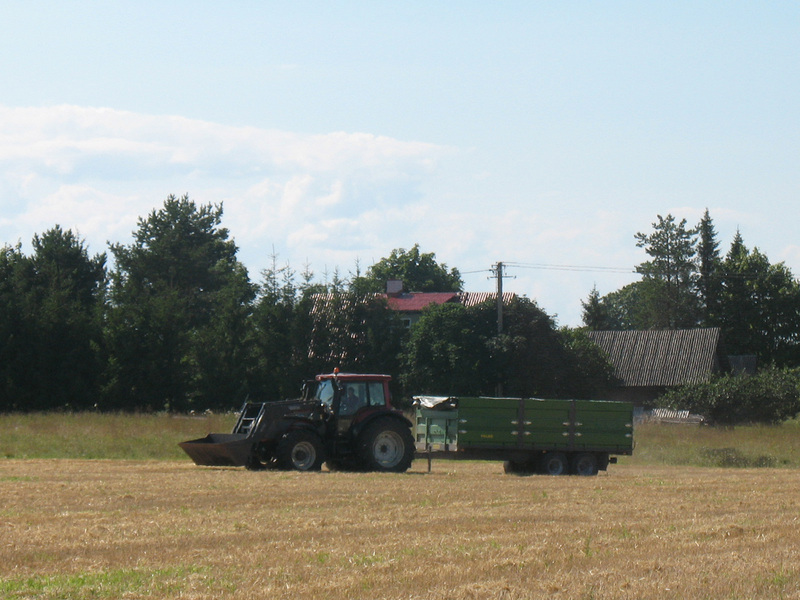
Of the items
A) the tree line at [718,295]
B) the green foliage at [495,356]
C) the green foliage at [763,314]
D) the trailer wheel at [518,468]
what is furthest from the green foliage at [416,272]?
the trailer wheel at [518,468]

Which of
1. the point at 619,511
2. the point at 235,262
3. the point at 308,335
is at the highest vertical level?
the point at 235,262

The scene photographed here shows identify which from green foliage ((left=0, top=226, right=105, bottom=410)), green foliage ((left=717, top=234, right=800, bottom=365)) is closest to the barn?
green foliage ((left=717, top=234, right=800, bottom=365))

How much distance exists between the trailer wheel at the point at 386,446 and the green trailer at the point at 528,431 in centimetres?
121

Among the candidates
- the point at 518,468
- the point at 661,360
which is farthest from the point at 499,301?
the point at 518,468

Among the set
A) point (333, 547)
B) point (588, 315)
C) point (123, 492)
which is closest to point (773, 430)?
point (123, 492)

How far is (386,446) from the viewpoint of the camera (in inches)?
837

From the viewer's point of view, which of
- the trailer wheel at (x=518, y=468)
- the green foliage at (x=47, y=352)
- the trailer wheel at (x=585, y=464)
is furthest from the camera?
the green foliage at (x=47, y=352)

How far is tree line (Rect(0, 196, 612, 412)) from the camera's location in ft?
155

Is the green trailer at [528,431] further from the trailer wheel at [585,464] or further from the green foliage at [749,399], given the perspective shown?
the green foliage at [749,399]

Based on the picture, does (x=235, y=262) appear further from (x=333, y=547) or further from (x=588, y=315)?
(x=333, y=547)

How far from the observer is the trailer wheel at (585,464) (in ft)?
76.4

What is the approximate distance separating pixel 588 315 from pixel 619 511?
243 ft

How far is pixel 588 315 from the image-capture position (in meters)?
86.4

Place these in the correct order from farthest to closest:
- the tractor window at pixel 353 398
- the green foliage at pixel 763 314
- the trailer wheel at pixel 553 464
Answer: the green foliage at pixel 763 314 → the trailer wheel at pixel 553 464 → the tractor window at pixel 353 398
